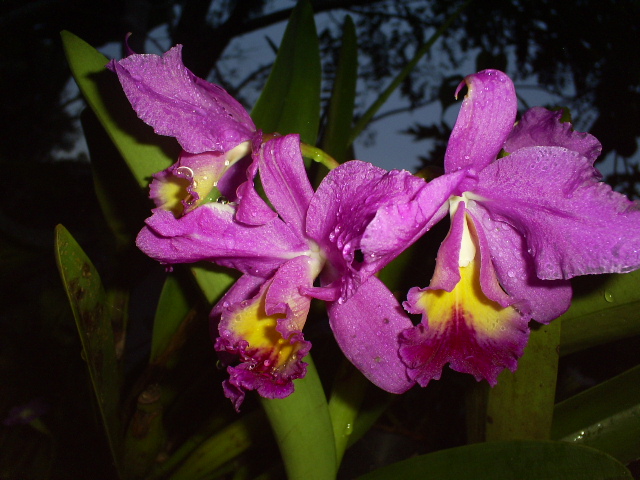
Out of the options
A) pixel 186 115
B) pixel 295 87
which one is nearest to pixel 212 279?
pixel 186 115

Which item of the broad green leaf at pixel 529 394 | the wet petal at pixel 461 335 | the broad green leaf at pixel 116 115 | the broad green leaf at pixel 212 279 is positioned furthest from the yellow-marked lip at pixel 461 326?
the broad green leaf at pixel 116 115

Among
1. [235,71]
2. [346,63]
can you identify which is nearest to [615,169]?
[346,63]

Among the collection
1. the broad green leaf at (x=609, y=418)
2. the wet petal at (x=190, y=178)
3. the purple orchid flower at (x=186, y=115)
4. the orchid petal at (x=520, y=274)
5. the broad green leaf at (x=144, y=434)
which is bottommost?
the broad green leaf at (x=144, y=434)

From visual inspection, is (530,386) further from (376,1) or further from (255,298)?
(376,1)

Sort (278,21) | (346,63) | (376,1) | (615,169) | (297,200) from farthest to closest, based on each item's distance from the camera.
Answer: (376,1)
(278,21)
(615,169)
(346,63)
(297,200)

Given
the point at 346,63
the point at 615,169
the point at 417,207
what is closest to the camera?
the point at 417,207

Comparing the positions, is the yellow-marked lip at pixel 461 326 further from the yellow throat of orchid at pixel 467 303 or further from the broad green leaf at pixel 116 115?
the broad green leaf at pixel 116 115
